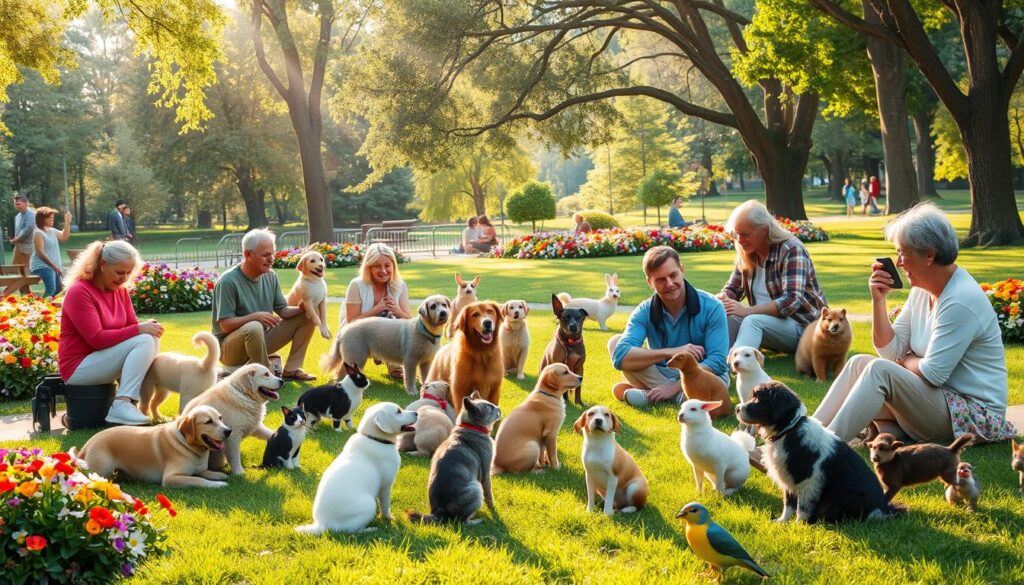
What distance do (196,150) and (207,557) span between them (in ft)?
177

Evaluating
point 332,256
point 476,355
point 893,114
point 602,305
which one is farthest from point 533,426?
point 893,114

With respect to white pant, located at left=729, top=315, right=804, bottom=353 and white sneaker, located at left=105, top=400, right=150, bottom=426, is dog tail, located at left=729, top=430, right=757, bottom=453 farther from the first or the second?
white sneaker, located at left=105, top=400, right=150, bottom=426

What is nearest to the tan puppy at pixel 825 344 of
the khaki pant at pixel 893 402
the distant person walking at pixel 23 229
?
the khaki pant at pixel 893 402

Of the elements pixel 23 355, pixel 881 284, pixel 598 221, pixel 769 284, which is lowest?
pixel 23 355

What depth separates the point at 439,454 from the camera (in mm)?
5043

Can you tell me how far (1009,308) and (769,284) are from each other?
3.45 meters

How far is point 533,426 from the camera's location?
584cm

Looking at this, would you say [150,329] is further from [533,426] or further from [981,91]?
[981,91]

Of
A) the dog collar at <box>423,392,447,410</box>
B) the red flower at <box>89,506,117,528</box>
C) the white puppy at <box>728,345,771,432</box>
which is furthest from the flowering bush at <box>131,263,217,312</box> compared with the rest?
the red flower at <box>89,506,117,528</box>

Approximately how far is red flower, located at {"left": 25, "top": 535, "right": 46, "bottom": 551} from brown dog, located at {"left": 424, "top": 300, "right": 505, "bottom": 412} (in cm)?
355

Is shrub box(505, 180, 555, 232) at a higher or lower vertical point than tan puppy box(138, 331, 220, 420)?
higher

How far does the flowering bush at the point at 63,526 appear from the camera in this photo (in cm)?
394

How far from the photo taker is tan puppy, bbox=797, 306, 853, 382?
7988mm

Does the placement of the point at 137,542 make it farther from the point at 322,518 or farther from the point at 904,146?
the point at 904,146
